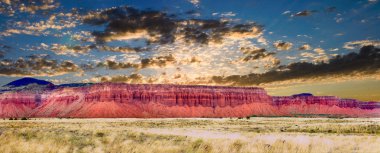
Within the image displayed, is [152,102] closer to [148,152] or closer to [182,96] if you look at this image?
[182,96]

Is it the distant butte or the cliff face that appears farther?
the cliff face

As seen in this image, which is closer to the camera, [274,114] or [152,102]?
[152,102]

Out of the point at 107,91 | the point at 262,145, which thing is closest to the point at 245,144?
the point at 262,145

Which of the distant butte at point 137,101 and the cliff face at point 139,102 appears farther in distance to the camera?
the cliff face at point 139,102

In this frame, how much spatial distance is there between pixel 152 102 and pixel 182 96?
52.6 ft

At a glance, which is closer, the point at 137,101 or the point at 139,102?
the point at 139,102

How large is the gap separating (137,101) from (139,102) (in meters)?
0.93

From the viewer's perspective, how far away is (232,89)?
177250mm

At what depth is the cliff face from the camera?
141375mm

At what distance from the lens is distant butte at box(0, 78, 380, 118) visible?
140875 mm

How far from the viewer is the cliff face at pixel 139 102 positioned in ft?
464

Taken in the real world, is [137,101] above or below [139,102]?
above

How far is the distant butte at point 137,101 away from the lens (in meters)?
141

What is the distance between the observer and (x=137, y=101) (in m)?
151
